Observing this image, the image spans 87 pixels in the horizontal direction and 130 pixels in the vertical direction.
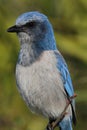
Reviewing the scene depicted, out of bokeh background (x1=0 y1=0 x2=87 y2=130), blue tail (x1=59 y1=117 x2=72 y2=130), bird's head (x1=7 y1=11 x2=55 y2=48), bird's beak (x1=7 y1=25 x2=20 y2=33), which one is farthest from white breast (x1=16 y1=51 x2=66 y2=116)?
bokeh background (x1=0 y1=0 x2=87 y2=130)

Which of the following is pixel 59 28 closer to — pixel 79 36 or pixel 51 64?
pixel 79 36

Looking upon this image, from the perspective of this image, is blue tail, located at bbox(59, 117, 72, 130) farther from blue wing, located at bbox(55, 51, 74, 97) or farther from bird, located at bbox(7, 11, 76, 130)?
blue wing, located at bbox(55, 51, 74, 97)

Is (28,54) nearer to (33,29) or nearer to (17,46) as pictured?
(33,29)

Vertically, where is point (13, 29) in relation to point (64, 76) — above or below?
above

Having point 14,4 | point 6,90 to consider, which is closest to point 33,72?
point 6,90

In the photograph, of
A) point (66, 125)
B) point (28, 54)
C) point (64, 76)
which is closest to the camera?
point (28, 54)

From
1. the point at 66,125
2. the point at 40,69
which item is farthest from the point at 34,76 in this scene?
the point at 66,125

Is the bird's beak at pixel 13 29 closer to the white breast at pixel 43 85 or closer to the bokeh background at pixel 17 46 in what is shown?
the white breast at pixel 43 85

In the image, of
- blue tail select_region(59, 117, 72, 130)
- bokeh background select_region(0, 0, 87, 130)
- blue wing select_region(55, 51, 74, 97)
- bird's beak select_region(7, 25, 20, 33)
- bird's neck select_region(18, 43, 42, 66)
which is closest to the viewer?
bird's beak select_region(7, 25, 20, 33)

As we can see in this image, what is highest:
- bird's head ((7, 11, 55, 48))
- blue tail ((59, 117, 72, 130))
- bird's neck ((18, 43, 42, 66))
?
bird's head ((7, 11, 55, 48))
